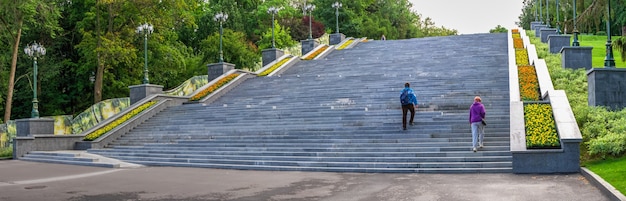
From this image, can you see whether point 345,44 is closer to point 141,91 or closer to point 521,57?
point 521,57

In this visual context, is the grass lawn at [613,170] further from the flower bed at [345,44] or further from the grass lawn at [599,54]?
the flower bed at [345,44]

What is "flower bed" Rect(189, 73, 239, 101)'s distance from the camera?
27.3 metres

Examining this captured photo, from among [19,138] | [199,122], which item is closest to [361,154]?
[199,122]

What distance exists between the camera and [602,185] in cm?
1013

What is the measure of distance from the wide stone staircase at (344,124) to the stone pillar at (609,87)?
261 cm

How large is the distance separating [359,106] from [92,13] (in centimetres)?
1977

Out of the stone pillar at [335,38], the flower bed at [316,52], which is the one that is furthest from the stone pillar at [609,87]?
the stone pillar at [335,38]

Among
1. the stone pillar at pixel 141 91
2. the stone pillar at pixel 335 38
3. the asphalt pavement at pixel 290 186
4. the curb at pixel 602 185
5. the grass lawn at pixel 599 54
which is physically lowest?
the asphalt pavement at pixel 290 186

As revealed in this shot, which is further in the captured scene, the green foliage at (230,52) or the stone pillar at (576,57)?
the green foliage at (230,52)

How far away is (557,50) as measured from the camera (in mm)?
29922

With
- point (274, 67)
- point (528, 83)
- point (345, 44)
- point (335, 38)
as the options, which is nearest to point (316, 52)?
point (345, 44)

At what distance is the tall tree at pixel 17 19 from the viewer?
30.6 meters

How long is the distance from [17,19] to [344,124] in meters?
21.4

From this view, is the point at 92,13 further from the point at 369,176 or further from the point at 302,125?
Answer: the point at 369,176
